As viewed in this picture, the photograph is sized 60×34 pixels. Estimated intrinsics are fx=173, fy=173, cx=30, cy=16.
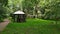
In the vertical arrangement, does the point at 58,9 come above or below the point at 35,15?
above

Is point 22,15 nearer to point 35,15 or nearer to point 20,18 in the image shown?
point 20,18

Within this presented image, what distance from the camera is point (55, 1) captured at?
21.3 m

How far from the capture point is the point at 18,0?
5234cm

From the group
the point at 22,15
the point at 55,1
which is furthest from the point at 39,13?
the point at 55,1

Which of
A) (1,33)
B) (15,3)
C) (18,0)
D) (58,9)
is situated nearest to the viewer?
(1,33)

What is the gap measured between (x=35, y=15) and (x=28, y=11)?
10.6ft

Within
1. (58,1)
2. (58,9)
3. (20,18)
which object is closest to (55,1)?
(58,1)

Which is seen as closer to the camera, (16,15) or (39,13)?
(16,15)

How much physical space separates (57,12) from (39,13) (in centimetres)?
3383

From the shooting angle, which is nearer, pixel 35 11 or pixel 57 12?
pixel 57 12

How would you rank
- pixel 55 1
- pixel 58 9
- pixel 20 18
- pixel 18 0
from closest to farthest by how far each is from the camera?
pixel 58 9
pixel 55 1
pixel 20 18
pixel 18 0

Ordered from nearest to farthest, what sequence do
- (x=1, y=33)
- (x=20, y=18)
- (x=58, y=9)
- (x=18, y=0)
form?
(x=1, y=33) < (x=58, y=9) < (x=20, y=18) < (x=18, y=0)

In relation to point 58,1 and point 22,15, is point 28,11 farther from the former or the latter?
point 58,1

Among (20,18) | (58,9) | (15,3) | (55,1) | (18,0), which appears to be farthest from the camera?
(15,3)
